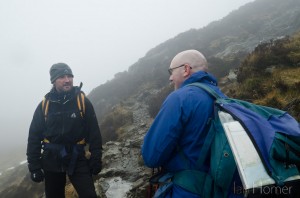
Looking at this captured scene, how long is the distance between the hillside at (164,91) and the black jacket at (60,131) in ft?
7.40

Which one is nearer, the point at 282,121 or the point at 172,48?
the point at 282,121

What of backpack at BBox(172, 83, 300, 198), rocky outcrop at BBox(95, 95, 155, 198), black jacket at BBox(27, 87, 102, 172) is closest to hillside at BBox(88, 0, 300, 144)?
rocky outcrop at BBox(95, 95, 155, 198)

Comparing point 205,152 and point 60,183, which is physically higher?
point 205,152

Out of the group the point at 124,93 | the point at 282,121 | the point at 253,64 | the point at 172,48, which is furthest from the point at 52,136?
the point at 172,48

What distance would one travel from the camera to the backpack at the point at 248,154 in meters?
1.76

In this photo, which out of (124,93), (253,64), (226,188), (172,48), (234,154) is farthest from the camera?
(172,48)

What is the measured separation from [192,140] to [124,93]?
16.5 metres

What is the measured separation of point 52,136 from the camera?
4.18 meters

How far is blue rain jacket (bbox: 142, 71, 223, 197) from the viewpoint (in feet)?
7.09

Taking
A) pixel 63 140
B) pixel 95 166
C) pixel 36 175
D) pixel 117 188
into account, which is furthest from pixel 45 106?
pixel 117 188

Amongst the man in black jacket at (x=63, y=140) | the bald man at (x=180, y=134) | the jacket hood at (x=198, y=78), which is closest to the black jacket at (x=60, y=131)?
the man in black jacket at (x=63, y=140)

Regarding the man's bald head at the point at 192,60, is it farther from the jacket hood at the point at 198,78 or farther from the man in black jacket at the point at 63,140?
the man in black jacket at the point at 63,140

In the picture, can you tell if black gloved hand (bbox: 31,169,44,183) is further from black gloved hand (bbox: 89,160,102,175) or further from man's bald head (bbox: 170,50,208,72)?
man's bald head (bbox: 170,50,208,72)

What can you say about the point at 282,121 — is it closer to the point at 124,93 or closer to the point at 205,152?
the point at 205,152
